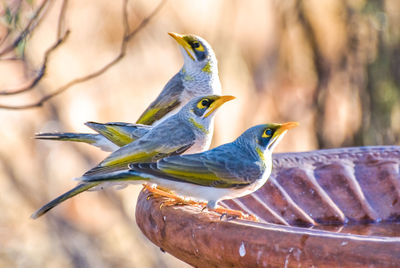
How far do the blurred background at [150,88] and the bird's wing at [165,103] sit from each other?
1490 mm

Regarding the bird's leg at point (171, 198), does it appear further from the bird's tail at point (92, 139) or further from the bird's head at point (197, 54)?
the bird's head at point (197, 54)

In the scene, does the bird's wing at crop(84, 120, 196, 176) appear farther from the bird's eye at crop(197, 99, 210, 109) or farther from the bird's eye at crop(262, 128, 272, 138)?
the bird's eye at crop(262, 128, 272, 138)

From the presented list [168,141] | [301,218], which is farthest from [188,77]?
[301,218]

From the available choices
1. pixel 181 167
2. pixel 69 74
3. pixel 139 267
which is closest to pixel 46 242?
pixel 139 267

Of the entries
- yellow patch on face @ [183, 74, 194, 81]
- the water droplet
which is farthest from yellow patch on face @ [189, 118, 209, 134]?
the water droplet

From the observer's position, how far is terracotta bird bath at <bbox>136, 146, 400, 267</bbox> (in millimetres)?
2295

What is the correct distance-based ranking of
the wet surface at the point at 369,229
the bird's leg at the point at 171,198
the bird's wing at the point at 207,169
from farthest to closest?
the wet surface at the point at 369,229
the bird's leg at the point at 171,198
the bird's wing at the point at 207,169

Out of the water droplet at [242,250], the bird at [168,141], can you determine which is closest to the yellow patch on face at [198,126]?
the bird at [168,141]

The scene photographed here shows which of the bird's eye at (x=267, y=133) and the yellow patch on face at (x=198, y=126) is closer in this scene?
the bird's eye at (x=267, y=133)

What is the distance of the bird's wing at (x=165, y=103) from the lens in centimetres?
419

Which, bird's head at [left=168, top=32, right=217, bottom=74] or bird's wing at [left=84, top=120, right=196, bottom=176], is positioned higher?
bird's head at [left=168, top=32, right=217, bottom=74]

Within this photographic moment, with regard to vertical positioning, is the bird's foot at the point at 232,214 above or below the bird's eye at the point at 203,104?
below

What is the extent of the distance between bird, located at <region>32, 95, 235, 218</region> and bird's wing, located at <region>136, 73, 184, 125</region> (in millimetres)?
683

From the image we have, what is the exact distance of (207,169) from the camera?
9.43ft
